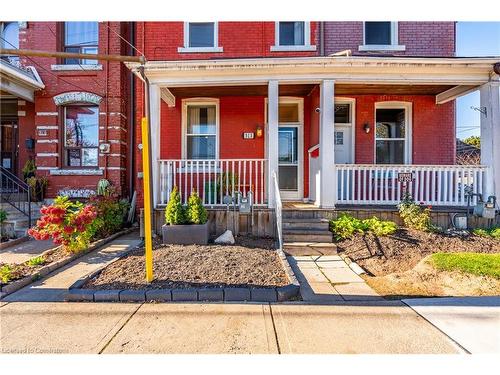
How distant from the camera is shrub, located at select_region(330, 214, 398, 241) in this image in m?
5.75

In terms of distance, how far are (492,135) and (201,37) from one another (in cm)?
766

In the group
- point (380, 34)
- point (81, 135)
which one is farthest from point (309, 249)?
point (81, 135)

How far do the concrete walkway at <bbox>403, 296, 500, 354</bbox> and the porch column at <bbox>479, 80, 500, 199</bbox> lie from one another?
3684mm

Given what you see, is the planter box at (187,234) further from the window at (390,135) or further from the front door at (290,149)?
the window at (390,135)

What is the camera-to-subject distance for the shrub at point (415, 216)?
5879 millimetres

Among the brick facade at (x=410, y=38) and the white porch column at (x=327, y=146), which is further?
the brick facade at (x=410, y=38)

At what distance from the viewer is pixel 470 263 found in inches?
169

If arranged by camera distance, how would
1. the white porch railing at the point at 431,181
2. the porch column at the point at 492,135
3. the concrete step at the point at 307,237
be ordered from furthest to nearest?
1. the white porch railing at the point at 431,181
2. the porch column at the point at 492,135
3. the concrete step at the point at 307,237

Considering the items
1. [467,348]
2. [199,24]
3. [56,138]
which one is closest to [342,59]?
[199,24]

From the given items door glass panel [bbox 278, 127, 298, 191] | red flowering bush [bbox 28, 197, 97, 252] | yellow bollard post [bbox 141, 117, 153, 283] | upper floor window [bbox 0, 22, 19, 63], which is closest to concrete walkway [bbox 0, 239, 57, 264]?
red flowering bush [bbox 28, 197, 97, 252]

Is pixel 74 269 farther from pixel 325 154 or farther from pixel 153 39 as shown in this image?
pixel 153 39

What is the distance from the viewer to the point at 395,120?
8.13 metres

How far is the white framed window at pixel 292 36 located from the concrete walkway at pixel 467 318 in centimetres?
692

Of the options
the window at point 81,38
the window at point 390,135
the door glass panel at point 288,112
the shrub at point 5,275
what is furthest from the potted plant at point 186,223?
the window at point 81,38
